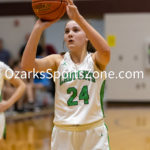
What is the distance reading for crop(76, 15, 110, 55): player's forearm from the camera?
2.32 meters

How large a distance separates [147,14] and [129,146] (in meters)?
6.60

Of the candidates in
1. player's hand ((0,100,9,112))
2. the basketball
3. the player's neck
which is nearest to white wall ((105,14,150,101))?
player's hand ((0,100,9,112))

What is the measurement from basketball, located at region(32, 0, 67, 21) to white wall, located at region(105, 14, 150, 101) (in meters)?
8.88

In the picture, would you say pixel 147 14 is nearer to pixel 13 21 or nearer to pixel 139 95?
pixel 139 95

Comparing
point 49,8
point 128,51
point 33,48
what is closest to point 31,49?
A: point 33,48

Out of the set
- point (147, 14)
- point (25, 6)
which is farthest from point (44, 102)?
point (147, 14)

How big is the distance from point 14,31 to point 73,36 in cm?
932

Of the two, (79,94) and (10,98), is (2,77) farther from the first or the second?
(79,94)

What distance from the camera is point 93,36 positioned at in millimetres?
2367

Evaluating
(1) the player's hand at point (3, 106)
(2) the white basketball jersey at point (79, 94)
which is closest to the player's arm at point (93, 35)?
(2) the white basketball jersey at point (79, 94)

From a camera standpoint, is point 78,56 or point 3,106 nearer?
point 78,56

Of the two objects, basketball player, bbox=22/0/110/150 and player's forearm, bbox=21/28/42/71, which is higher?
player's forearm, bbox=21/28/42/71

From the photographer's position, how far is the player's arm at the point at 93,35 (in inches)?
90.3

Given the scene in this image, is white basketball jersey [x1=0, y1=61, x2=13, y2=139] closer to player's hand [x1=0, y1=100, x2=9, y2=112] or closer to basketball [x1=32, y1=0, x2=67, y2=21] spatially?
player's hand [x1=0, y1=100, x2=9, y2=112]
